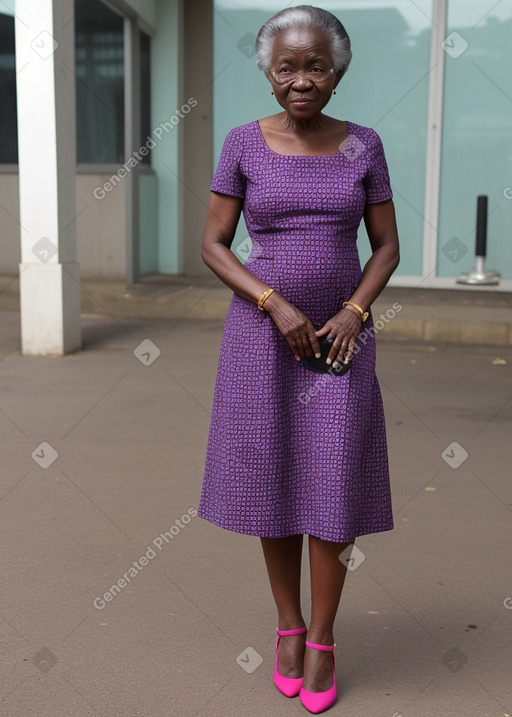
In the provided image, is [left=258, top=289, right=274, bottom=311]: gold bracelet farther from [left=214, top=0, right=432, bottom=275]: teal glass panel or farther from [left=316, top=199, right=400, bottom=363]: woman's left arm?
[left=214, top=0, right=432, bottom=275]: teal glass panel

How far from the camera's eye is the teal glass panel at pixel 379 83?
10992 millimetres

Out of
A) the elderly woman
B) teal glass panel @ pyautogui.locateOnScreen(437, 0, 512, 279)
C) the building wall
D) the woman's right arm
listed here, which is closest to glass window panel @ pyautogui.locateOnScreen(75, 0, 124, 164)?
the building wall

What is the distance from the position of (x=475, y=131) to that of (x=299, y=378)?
8.88 metres

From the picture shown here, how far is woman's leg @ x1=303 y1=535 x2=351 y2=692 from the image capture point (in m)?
2.76

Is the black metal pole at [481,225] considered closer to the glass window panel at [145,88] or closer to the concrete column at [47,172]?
the glass window panel at [145,88]

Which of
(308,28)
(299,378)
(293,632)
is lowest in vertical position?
(293,632)

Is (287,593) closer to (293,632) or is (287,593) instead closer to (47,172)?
(293,632)

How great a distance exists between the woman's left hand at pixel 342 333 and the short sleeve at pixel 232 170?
0.44 metres

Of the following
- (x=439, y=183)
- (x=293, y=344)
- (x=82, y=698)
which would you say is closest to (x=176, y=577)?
(x=82, y=698)

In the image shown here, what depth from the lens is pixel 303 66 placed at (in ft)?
8.50

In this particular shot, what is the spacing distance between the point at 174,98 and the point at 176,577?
8.68 m

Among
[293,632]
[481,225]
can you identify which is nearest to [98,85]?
[481,225]

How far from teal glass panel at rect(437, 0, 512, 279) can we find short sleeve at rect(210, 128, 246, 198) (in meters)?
8.68

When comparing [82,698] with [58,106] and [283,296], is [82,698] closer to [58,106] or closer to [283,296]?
[283,296]
